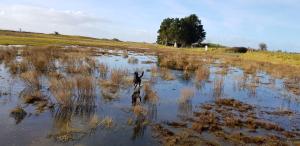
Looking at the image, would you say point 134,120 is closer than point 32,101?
Yes

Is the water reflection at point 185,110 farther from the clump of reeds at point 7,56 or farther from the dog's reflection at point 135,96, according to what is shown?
the clump of reeds at point 7,56

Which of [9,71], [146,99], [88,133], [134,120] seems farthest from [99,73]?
[88,133]

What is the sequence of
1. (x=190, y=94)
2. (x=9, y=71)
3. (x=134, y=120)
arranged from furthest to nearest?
(x=9, y=71)
(x=190, y=94)
(x=134, y=120)

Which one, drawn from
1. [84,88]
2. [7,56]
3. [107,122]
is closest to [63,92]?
[84,88]

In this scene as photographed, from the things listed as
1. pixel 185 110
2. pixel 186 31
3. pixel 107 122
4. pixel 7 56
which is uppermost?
pixel 186 31

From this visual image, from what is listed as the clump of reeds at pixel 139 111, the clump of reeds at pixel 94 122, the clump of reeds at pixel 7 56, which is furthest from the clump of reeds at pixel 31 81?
the clump of reeds at pixel 7 56

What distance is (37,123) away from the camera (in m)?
13.8

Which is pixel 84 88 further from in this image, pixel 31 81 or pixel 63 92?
pixel 31 81

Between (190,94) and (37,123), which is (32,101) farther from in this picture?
(190,94)

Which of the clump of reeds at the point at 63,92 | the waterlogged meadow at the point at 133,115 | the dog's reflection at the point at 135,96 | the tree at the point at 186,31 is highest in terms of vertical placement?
the tree at the point at 186,31

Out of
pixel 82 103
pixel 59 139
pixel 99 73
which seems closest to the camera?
pixel 59 139

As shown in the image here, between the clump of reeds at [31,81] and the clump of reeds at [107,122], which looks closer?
the clump of reeds at [107,122]

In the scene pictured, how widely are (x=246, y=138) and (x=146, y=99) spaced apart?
6831 millimetres

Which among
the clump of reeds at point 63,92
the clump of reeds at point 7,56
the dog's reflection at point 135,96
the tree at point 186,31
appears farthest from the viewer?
the tree at point 186,31
